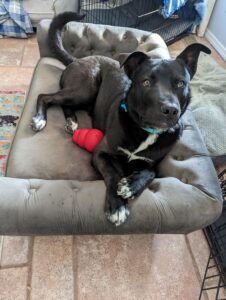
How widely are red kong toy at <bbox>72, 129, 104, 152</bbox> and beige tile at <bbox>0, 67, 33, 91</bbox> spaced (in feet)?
3.78

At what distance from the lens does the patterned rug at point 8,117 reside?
6.38 feet

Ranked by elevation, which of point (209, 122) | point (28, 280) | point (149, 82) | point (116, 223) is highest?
point (149, 82)

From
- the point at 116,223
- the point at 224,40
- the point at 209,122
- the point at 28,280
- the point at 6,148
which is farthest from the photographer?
the point at 224,40

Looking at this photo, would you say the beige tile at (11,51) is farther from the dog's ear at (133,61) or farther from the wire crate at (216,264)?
the wire crate at (216,264)

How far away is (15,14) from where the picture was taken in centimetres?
303

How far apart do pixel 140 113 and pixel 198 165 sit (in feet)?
1.46

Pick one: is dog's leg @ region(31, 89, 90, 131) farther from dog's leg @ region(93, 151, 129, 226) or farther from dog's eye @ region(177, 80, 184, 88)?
dog's eye @ region(177, 80, 184, 88)

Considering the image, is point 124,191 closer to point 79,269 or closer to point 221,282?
point 79,269

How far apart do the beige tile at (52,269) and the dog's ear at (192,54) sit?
3.81 ft

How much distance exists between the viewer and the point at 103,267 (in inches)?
58.2

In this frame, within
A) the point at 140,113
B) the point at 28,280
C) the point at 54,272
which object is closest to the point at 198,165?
the point at 140,113

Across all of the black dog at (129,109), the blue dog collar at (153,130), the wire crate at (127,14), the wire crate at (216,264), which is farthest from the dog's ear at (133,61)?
the wire crate at (127,14)

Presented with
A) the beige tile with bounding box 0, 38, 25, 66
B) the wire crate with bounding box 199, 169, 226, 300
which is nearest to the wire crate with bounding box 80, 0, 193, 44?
the beige tile with bounding box 0, 38, 25, 66

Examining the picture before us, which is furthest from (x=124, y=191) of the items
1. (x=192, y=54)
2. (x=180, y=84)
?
(x=192, y=54)
